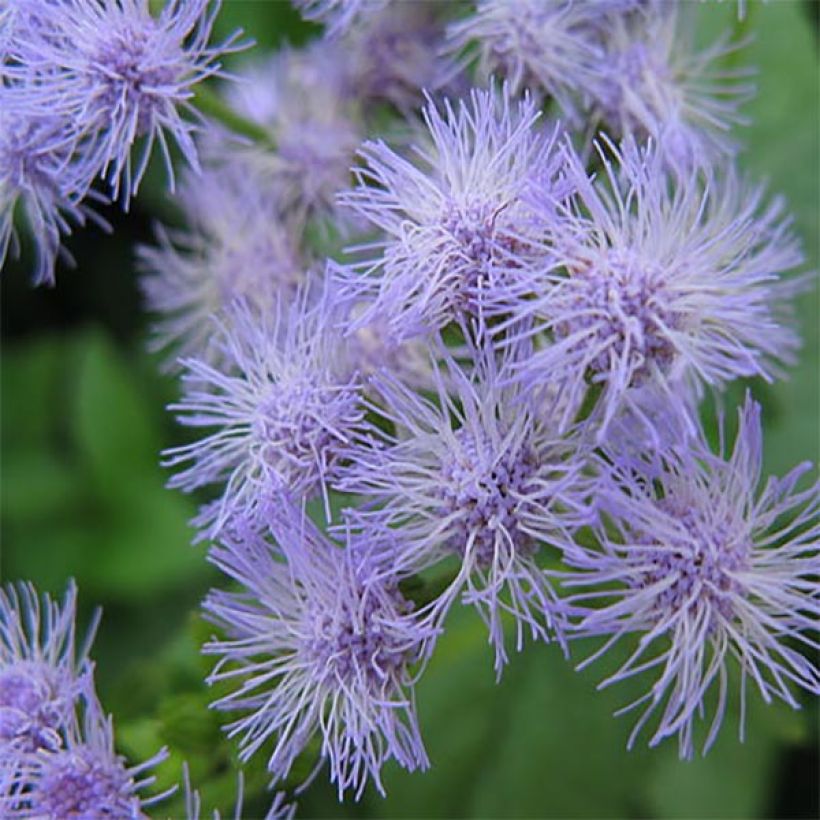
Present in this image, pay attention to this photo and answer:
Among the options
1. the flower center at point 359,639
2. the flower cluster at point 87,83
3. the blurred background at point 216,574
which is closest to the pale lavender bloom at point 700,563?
the flower center at point 359,639

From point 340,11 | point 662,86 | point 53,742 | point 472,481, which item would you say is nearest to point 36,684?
point 53,742

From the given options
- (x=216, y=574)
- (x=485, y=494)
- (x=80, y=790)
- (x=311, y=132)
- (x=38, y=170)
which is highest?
(x=311, y=132)

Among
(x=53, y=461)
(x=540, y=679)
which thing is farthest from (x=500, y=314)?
(x=53, y=461)

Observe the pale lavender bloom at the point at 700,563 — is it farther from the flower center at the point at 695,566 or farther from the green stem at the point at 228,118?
the green stem at the point at 228,118

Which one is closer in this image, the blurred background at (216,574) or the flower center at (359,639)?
the flower center at (359,639)

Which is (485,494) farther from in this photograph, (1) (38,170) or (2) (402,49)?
(2) (402,49)

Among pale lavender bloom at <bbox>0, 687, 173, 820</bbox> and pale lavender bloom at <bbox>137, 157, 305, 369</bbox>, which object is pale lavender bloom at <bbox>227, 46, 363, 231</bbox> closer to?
pale lavender bloom at <bbox>137, 157, 305, 369</bbox>
